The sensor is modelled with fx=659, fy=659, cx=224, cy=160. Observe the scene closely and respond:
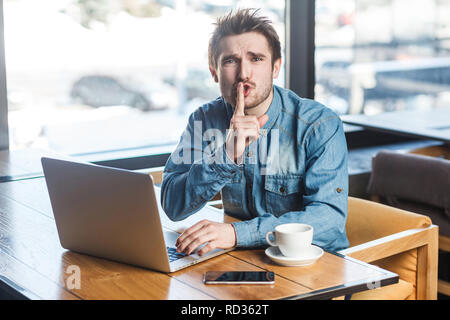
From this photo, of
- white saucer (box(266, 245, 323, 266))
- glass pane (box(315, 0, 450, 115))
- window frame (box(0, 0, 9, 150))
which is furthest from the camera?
glass pane (box(315, 0, 450, 115))

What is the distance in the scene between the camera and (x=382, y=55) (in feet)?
12.8

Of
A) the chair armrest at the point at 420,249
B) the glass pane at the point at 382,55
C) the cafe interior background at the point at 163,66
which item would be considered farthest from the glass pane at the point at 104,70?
the chair armrest at the point at 420,249

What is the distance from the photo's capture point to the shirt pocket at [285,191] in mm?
1984

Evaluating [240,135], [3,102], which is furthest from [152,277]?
[3,102]

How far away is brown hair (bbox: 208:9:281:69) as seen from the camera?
6.62ft

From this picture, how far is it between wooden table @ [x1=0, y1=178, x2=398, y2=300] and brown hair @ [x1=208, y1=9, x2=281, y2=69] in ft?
2.35

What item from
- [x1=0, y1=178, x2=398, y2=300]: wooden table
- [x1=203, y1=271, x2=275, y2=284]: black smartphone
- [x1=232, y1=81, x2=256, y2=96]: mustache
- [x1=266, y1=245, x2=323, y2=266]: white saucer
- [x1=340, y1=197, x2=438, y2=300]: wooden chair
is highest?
[x1=232, y1=81, x2=256, y2=96]: mustache

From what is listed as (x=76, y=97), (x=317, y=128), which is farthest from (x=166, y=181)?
(x=76, y=97)

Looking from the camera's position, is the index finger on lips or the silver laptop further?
the index finger on lips

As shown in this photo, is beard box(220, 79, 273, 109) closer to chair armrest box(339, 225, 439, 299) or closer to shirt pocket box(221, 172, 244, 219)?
shirt pocket box(221, 172, 244, 219)

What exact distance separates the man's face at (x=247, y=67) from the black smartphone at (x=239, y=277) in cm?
65

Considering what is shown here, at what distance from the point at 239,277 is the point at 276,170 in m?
0.60

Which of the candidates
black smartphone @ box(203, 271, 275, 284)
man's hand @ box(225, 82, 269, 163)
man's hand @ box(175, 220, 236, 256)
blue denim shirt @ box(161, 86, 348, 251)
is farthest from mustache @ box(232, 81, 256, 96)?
black smartphone @ box(203, 271, 275, 284)

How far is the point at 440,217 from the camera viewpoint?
2.79 m
